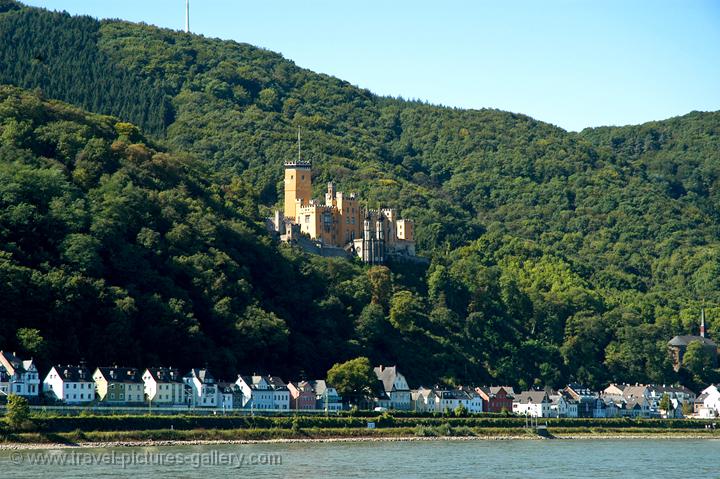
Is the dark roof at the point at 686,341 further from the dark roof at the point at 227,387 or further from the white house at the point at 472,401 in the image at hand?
the dark roof at the point at 227,387

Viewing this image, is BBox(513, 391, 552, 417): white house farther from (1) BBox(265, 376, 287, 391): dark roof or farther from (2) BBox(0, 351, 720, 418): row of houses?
(1) BBox(265, 376, 287, 391): dark roof

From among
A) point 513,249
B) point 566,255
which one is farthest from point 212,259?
point 566,255

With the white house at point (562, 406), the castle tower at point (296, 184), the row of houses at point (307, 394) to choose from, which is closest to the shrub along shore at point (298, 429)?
the white house at point (562, 406)

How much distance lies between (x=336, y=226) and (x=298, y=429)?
154 feet

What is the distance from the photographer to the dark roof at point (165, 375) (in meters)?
88.0

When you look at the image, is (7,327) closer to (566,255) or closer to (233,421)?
(233,421)

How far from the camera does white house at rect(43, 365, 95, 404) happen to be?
82375 mm

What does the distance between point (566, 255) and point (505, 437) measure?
7540 cm

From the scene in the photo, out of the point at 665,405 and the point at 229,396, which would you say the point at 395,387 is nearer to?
the point at 229,396

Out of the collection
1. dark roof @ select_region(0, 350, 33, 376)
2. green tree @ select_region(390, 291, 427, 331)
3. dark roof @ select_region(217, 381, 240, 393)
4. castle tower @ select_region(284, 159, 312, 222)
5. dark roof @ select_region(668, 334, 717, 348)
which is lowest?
dark roof @ select_region(217, 381, 240, 393)

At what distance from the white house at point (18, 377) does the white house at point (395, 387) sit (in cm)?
2883

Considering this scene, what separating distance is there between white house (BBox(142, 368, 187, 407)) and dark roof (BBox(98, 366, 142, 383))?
67cm

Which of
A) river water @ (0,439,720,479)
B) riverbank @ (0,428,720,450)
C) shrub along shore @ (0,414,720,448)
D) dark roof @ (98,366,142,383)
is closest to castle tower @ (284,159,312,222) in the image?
shrub along shore @ (0,414,720,448)

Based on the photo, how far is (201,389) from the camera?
89688 mm
